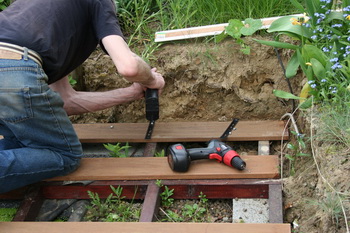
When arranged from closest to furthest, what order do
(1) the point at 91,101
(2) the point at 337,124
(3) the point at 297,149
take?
(2) the point at 337,124, (3) the point at 297,149, (1) the point at 91,101

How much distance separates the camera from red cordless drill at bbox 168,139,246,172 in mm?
2582

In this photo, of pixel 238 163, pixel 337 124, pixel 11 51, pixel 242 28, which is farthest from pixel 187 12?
pixel 337 124

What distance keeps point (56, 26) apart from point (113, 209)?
3.54 ft

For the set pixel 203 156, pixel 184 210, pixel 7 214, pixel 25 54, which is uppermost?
pixel 25 54

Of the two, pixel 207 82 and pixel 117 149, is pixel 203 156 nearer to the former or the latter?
pixel 117 149

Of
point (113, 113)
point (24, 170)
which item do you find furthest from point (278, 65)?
point (24, 170)

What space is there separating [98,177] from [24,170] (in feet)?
1.42

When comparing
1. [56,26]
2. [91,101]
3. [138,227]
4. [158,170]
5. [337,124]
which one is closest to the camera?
[337,124]

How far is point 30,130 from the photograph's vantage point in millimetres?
2496

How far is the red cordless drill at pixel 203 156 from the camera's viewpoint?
2.58 metres

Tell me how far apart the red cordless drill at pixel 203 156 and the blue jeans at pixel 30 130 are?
0.58m

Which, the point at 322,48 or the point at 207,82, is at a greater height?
the point at 322,48

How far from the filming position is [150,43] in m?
3.58

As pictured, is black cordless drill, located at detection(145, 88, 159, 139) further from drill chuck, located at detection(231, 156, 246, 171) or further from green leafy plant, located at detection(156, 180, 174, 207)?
drill chuck, located at detection(231, 156, 246, 171)
